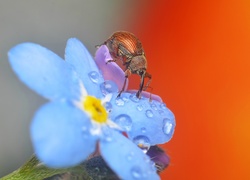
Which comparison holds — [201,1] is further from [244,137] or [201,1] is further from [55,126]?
[55,126]

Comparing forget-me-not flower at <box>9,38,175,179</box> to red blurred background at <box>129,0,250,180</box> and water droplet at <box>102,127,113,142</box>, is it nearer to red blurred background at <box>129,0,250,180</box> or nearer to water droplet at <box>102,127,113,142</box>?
water droplet at <box>102,127,113,142</box>

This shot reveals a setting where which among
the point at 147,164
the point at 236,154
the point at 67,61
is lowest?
the point at 147,164

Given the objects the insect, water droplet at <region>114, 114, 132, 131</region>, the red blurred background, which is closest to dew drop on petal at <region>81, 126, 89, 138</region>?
water droplet at <region>114, 114, 132, 131</region>

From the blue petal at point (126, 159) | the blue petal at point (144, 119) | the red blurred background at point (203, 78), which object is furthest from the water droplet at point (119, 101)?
the red blurred background at point (203, 78)

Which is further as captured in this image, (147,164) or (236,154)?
(236,154)

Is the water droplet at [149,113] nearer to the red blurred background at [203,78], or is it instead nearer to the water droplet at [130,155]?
the water droplet at [130,155]

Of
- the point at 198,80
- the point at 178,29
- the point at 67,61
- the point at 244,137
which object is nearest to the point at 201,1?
the point at 178,29
